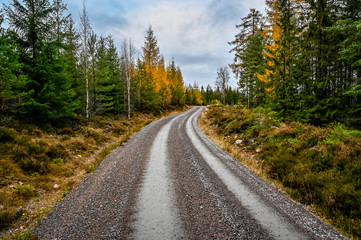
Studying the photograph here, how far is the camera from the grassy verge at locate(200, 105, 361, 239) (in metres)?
3.90

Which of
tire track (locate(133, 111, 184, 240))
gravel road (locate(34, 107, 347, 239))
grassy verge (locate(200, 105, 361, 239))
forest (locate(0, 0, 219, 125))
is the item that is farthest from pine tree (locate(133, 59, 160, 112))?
tire track (locate(133, 111, 184, 240))

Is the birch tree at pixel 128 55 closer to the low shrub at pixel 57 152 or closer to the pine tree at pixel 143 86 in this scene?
the pine tree at pixel 143 86

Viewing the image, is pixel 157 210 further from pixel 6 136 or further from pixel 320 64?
pixel 320 64

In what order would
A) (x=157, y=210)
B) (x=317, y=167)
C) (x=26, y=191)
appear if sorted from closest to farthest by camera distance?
Result: (x=157, y=210) < (x=26, y=191) < (x=317, y=167)

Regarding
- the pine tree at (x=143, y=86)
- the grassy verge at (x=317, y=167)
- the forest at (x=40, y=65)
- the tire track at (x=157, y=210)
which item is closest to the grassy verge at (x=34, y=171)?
the forest at (x=40, y=65)

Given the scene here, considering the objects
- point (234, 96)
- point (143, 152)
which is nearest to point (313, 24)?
point (143, 152)

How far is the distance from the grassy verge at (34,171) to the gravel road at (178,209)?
1.58 ft

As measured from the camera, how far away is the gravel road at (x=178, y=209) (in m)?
3.12

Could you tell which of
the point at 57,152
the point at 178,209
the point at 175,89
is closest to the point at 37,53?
the point at 57,152

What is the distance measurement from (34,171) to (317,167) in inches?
408

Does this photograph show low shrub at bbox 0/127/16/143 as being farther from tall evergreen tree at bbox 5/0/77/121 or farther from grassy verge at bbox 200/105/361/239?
grassy verge at bbox 200/105/361/239

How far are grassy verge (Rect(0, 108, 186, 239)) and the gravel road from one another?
1.58ft

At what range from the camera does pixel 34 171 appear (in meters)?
5.70

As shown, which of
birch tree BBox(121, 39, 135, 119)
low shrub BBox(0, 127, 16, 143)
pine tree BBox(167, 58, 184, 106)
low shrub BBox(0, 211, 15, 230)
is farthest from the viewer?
pine tree BBox(167, 58, 184, 106)
